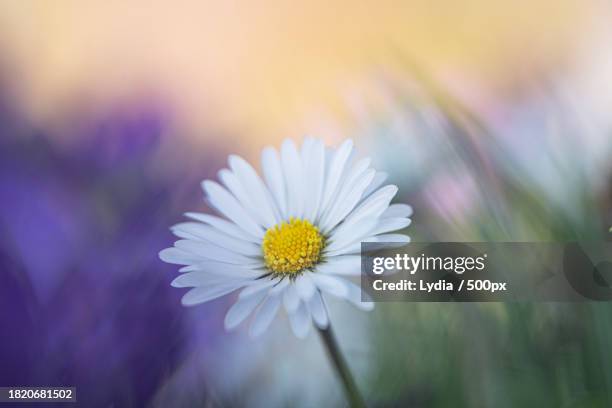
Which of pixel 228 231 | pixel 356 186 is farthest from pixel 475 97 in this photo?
pixel 228 231

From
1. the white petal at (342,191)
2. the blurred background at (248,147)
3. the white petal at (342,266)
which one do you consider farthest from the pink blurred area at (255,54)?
the white petal at (342,266)

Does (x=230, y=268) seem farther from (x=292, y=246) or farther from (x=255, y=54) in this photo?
(x=255, y=54)

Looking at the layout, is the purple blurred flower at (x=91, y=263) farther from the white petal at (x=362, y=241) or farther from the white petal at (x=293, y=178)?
the white petal at (x=362, y=241)

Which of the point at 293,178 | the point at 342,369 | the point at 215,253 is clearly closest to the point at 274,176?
the point at 293,178

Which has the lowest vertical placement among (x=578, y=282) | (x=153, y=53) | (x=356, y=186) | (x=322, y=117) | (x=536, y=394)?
(x=536, y=394)

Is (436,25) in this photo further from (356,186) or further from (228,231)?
(228,231)
